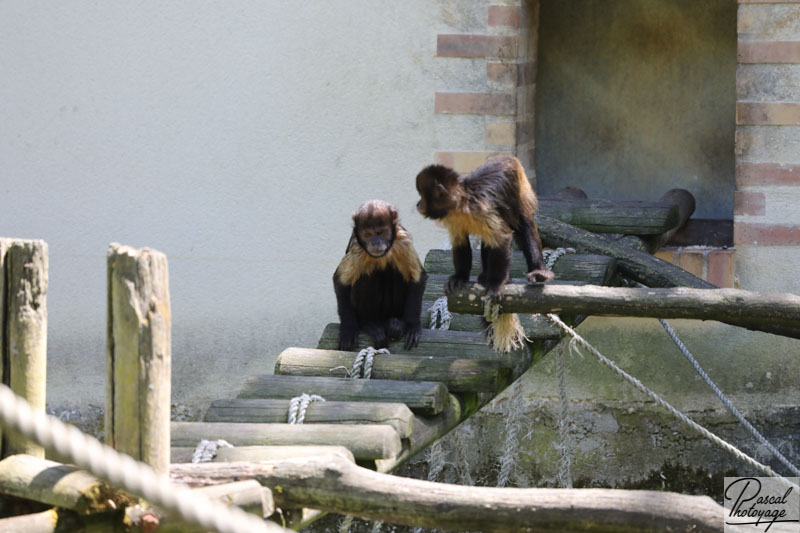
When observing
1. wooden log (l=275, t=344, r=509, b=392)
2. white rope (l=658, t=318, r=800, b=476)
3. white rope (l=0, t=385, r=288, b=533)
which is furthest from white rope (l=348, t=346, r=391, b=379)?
white rope (l=0, t=385, r=288, b=533)

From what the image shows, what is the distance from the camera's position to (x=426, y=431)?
357 centimetres

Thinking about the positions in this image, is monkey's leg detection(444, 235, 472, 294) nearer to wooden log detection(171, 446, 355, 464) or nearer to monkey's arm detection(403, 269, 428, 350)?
monkey's arm detection(403, 269, 428, 350)

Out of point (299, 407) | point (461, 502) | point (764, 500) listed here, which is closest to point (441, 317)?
point (299, 407)

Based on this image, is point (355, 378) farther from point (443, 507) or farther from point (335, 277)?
point (443, 507)

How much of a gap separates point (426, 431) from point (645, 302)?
88cm

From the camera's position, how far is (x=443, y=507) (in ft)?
8.47

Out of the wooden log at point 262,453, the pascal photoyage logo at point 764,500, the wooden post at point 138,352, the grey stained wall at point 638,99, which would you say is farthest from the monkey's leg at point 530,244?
the grey stained wall at point 638,99

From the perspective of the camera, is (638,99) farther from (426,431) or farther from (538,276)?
(426,431)

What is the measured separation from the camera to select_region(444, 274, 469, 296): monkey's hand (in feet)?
12.3

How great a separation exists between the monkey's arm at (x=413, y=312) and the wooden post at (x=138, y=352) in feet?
5.76

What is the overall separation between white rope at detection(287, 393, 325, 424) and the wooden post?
2.53 feet

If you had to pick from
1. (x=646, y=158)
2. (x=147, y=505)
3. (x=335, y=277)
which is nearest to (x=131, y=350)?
(x=147, y=505)

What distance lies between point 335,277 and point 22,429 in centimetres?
267

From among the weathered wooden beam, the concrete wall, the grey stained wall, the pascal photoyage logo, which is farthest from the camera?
the grey stained wall
